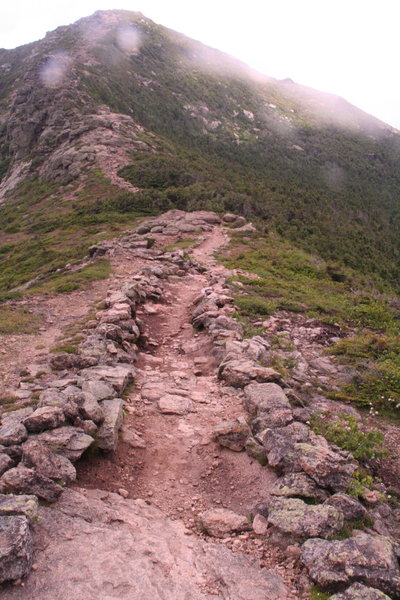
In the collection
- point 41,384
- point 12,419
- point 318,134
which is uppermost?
point 318,134

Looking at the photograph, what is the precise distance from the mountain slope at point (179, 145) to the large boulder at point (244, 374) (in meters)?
20.0

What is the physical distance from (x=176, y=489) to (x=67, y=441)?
5.07ft

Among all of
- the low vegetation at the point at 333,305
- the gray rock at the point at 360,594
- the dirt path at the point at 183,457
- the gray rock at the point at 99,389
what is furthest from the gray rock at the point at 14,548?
the low vegetation at the point at 333,305

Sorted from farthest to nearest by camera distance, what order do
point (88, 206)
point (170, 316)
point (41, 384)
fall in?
1. point (88, 206)
2. point (170, 316)
3. point (41, 384)

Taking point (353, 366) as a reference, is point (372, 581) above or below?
above

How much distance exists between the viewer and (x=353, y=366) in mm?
9000

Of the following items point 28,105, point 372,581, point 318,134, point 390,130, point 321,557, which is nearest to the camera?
point 372,581

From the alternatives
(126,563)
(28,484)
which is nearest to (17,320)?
(28,484)

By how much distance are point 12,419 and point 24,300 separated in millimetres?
9246

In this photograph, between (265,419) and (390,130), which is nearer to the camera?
(265,419)

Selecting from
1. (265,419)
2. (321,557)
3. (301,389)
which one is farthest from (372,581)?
(301,389)

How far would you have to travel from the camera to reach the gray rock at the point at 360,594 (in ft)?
11.2

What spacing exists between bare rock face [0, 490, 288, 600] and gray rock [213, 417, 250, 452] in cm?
166

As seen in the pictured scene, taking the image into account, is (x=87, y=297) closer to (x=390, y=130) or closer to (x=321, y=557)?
(x=321, y=557)
